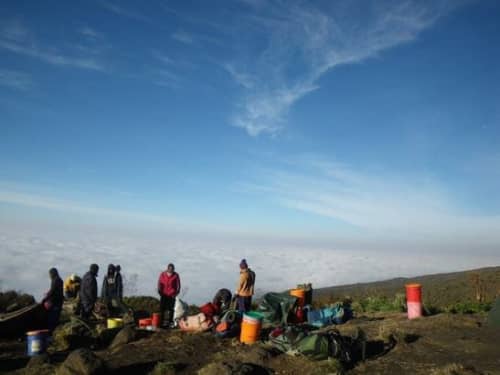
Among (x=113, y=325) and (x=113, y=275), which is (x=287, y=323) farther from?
(x=113, y=275)

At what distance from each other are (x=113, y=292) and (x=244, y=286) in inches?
211

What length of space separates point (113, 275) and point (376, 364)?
33.2 feet

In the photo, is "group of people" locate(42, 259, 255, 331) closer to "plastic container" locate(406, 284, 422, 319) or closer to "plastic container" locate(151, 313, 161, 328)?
"plastic container" locate(151, 313, 161, 328)

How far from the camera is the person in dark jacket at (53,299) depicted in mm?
12336

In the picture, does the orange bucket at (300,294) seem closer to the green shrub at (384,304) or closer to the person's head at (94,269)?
the green shrub at (384,304)

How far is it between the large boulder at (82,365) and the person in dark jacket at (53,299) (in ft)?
14.3

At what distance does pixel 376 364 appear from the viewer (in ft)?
28.6

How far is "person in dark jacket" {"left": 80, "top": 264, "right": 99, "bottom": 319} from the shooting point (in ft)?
47.4

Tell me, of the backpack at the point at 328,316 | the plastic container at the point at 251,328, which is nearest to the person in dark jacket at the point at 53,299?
the plastic container at the point at 251,328

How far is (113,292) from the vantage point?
15.7 metres

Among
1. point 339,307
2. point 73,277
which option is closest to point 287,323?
point 339,307

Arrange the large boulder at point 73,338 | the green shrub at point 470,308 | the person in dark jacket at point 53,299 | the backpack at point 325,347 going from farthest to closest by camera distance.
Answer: the green shrub at point 470,308, the person in dark jacket at point 53,299, the large boulder at point 73,338, the backpack at point 325,347

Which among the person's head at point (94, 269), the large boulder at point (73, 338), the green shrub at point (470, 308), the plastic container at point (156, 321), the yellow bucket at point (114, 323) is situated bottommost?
the large boulder at point (73, 338)

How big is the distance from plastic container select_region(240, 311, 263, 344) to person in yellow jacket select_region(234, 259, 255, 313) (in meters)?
2.60
